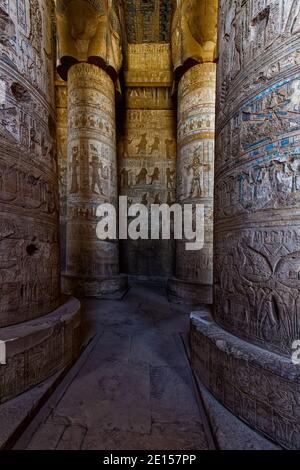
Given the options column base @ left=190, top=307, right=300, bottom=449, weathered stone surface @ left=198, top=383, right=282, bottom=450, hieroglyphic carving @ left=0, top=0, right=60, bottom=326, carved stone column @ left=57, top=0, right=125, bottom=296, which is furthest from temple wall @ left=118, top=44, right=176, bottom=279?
weathered stone surface @ left=198, top=383, right=282, bottom=450

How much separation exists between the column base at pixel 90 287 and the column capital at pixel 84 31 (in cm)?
567

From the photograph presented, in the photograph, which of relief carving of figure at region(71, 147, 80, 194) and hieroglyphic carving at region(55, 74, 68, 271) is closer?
relief carving of figure at region(71, 147, 80, 194)

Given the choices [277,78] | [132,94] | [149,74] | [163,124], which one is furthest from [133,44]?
[277,78]

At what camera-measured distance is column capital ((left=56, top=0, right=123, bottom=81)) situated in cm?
570

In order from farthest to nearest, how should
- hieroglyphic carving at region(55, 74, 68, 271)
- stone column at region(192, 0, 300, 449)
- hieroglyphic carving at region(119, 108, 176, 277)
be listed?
hieroglyphic carving at region(55, 74, 68, 271) < hieroglyphic carving at region(119, 108, 176, 277) < stone column at region(192, 0, 300, 449)

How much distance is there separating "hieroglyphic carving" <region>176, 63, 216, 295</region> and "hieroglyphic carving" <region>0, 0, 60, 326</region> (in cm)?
362

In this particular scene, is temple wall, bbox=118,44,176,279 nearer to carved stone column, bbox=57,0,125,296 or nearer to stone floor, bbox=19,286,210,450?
carved stone column, bbox=57,0,125,296

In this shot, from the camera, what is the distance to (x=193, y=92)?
5.79 metres

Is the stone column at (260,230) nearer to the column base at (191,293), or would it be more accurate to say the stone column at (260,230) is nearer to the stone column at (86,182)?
the column base at (191,293)

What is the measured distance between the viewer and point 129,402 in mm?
2004

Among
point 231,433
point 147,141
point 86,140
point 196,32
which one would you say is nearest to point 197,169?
point 86,140

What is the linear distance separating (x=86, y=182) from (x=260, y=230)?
499cm

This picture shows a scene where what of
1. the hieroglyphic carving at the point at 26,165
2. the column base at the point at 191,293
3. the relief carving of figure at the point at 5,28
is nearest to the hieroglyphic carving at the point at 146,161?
the column base at the point at 191,293

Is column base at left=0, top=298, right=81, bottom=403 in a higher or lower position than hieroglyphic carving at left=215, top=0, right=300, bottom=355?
lower
